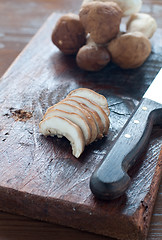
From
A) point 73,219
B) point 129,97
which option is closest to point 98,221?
point 73,219

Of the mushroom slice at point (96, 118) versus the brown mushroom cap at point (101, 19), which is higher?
the brown mushroom cap at point (101, 19)

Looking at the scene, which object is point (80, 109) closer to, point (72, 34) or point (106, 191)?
point (106, 191)

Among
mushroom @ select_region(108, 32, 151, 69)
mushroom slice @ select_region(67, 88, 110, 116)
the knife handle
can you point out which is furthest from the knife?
mushroom @ select_region(108, 32, 151, 69)

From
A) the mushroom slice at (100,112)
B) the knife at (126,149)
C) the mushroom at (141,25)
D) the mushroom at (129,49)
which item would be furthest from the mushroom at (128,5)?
the mushroom slice at (100,112)

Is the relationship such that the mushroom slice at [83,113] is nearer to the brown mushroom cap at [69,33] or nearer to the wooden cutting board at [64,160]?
the wooden cutting board at [64,160]

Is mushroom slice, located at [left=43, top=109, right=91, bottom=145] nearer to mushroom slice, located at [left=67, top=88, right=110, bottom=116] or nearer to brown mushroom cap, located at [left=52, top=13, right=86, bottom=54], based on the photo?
mushroom slice, located at [left=67, top=88, right=110, bottom=116]

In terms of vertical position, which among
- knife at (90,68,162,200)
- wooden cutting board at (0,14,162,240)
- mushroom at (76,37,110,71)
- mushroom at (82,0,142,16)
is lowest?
wooden cutting board at (0,14,162,240)

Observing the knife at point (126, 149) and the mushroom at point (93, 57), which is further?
the mushroom at point (93, 57)
